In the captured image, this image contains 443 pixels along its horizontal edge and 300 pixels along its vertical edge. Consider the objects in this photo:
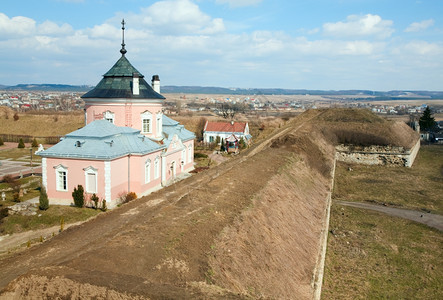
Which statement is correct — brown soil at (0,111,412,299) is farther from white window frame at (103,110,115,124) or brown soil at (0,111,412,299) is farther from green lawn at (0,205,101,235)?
white window frame at (103,110,115,124)

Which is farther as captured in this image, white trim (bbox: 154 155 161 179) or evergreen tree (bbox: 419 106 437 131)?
evergreen tree (bbox: 419 106 437 131)

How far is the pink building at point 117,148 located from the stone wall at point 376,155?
1558 cm

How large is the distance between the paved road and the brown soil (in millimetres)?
3524

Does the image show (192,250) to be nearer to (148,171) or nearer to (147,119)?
(148,171)

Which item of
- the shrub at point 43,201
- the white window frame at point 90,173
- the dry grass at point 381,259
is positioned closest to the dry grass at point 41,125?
the white window frame at point 90,173

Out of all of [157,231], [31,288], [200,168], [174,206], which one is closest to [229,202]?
[174,206]

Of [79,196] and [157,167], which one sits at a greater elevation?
[157,167]

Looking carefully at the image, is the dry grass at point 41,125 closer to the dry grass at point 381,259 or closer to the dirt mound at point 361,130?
the dirt mound at point 361,130

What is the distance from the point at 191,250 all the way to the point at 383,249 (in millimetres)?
8860

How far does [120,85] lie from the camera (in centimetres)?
2248

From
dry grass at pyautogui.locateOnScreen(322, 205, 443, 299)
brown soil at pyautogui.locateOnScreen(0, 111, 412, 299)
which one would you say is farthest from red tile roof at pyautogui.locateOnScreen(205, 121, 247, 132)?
dry grass at pyautogui.locateOnScreen(322, 205, 443, 299)

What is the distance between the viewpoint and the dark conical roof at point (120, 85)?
72.7ft

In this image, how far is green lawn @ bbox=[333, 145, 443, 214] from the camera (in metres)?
21.7

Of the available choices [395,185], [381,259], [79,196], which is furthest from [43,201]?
[395,185]
